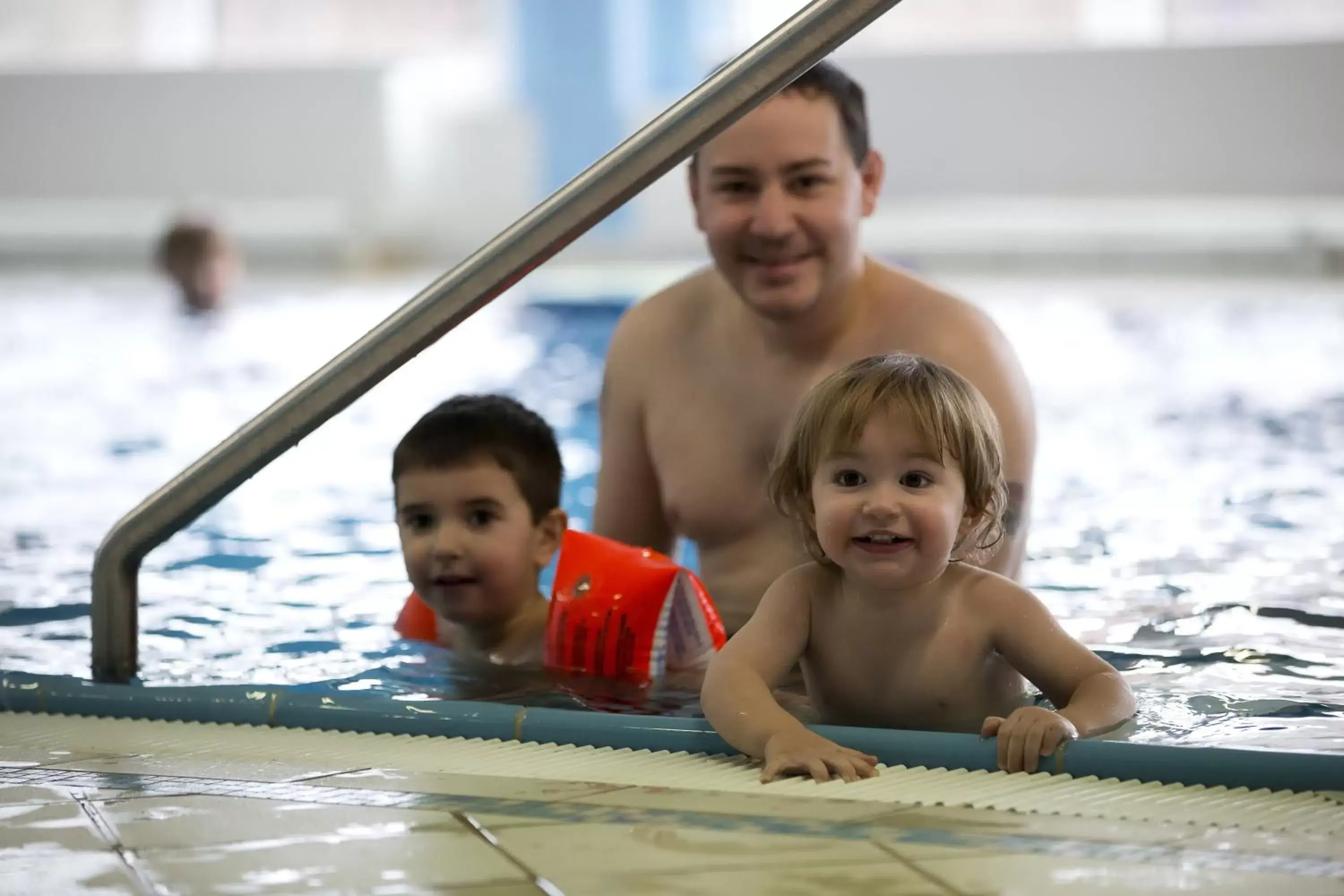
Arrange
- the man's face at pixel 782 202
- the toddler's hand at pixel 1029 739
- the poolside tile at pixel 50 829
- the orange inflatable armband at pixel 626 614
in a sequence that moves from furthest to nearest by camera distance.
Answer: the man's face at pixel 782 202 → the orange inflatable armband at pixel 626 614 → the toddler's hand at pixel 1029 739 → the poolside tile at pixel 50 829

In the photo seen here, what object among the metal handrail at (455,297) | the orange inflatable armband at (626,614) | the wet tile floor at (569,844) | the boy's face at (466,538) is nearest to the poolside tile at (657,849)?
the wet tile floor at (569,844)

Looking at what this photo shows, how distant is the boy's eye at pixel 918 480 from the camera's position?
6.57ft

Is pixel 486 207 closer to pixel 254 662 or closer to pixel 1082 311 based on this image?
pixel 1082 311

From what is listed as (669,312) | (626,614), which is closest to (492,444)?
(626,614)

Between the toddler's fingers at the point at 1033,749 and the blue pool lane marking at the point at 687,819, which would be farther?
the toddler's fingers at the point at 1033,749

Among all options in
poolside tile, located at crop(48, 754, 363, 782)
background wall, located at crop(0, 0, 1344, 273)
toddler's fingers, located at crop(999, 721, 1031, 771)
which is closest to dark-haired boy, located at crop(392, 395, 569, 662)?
poolside tile, located at crop(48, 754, 363, 782)

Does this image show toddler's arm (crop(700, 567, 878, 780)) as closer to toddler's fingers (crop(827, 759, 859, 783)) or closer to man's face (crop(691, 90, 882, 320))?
toddler's fingers (crop(827, 759, 859, 783))

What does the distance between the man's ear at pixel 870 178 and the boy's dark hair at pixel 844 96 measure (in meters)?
0.02

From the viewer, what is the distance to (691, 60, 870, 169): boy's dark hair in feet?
8.95

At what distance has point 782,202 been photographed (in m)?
2.69

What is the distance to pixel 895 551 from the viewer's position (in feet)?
6.61

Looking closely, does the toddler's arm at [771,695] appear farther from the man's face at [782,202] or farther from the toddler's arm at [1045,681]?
the man's face at [782,202]

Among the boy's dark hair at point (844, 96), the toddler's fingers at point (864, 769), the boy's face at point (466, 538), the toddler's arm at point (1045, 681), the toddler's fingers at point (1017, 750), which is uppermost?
the boy's dark hair at point (844, 96)

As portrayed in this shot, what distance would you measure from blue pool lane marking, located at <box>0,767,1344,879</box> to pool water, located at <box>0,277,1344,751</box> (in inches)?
27.2
